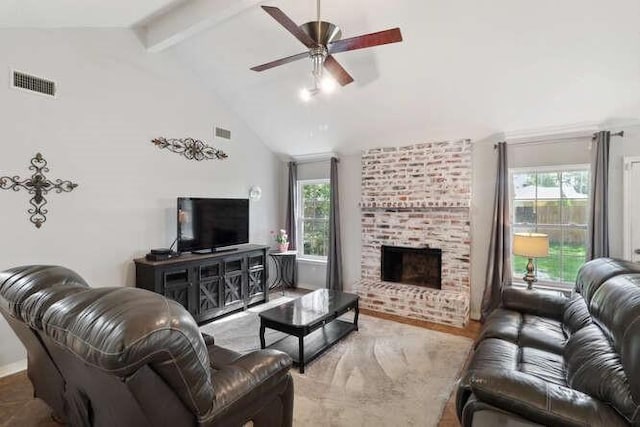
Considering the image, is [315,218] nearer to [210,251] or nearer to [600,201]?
[210,251]

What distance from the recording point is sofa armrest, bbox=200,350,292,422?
1396 millimetres

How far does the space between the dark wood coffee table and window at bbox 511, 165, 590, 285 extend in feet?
7.97

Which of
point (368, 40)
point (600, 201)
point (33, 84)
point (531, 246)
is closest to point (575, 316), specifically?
point (531, 246)

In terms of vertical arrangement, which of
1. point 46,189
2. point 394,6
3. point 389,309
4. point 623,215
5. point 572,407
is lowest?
point 389,309

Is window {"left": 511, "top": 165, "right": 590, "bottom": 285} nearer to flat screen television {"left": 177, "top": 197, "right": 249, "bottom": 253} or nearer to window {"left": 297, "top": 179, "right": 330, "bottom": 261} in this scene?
window {"left": 297, "top": 179, "right": 330, "bottom": 261}

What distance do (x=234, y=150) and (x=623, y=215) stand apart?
505 centimetres

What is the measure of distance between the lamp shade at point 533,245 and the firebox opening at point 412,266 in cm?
120

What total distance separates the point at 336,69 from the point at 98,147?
2.71 metres

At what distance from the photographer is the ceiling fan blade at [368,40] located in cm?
224

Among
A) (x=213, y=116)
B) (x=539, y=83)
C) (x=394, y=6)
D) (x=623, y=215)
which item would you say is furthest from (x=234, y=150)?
(x=623, y=215)

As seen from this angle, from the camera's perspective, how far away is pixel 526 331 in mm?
2648

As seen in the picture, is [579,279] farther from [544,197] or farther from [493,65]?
[493,65]

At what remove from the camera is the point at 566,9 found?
2723mm

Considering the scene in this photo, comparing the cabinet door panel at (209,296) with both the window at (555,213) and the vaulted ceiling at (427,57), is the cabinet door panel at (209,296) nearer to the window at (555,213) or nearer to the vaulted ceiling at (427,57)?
the vaulted ceiling at (427,57)
